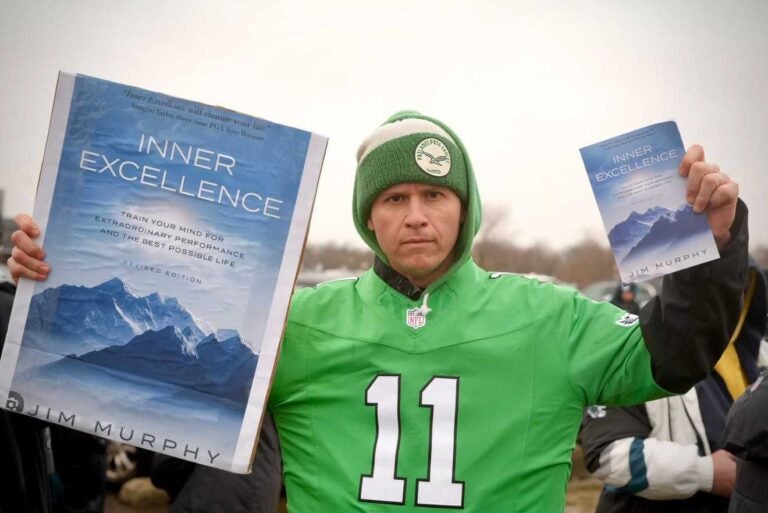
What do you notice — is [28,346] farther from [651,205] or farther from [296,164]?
[651,205]

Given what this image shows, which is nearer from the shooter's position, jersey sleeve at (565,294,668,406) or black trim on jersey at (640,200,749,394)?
black trim on jersey at (640,200,749,394)

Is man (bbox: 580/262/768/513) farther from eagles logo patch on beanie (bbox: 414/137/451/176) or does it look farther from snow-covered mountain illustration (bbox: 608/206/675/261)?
eagles logo patch on beanie (bbox: 414/137/451/176)

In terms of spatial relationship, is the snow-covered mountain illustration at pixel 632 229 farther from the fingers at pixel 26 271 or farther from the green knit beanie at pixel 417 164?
the fingers at pixel 26 271

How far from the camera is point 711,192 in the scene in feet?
6.33

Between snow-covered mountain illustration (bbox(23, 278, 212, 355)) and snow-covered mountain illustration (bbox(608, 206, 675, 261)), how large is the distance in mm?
1076

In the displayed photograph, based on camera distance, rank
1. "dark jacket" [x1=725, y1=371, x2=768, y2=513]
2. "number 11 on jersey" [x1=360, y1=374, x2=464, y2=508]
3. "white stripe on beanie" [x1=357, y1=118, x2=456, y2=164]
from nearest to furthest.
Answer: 1. "number 11 on jersey" [x1=360, y1=374, x2=464, y2=508]
2. "white stripe on beanie" [x1=357, y1=118, x2=456, y2=164]
3. "dark jacket" [x1=725, y1=371, x2=768, y2=513]

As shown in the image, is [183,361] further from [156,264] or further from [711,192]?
[711,192]

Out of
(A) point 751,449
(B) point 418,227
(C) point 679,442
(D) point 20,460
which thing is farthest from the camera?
(C) point 679,442

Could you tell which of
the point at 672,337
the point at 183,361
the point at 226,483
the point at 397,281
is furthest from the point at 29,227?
the point at 672,337

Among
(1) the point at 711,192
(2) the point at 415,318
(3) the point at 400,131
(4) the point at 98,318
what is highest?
(3) the point at 400,131

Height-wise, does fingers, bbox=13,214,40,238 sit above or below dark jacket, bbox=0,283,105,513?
above

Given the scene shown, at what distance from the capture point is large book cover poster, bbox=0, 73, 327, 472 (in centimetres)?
209

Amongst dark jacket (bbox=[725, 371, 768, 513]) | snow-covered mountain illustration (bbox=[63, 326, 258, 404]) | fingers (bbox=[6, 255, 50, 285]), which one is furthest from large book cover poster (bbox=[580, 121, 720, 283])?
fingers (bbox=[6, 255, 50, 285])

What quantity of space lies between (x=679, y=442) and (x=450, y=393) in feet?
4.46
